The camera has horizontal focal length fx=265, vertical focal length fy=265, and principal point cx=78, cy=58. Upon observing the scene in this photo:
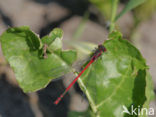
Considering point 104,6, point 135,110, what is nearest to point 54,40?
point 135,110

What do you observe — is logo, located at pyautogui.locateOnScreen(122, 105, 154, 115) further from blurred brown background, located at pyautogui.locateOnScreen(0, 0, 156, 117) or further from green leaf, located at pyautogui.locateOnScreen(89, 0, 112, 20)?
green leaf, located at pyautogui.locateOnScreen(89, 0, 112, 20)

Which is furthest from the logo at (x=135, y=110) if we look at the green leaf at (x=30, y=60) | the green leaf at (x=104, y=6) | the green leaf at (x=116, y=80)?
the green leaf at (x=104, y=6)

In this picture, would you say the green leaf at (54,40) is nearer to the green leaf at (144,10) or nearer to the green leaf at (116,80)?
the green leaf at (116,80)

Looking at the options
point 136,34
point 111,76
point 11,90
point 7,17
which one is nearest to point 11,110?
point 11,90

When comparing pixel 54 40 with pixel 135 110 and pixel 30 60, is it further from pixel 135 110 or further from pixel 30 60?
pixel 135 110

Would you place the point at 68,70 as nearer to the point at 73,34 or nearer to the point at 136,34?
the point at 73,34

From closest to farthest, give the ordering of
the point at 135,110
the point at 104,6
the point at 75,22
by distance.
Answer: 1. the point at 135,110
2. the point at 104,6
3. the point at 75,22
